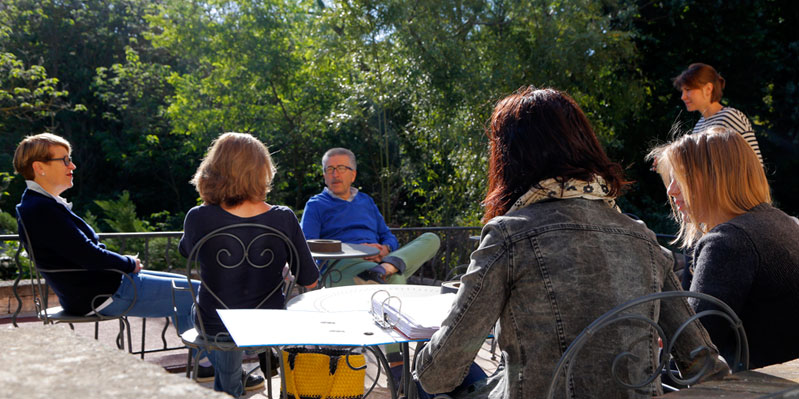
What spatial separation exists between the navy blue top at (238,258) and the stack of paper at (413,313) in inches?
32.7

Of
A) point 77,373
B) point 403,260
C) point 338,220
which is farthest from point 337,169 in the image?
point 77,373

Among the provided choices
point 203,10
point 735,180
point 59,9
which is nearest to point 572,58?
point 735,180

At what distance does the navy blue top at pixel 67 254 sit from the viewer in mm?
3105

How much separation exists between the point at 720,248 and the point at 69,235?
108 inches

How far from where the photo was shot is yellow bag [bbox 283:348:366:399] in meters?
2.20

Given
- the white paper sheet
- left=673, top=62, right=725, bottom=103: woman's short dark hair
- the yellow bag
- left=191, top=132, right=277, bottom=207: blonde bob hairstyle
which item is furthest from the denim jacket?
left=673, top=62, right=725, bottom=103: woman's short dark hair

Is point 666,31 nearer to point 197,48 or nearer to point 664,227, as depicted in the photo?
point 664,227

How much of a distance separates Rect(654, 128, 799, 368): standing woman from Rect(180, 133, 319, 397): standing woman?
1575 millimetres

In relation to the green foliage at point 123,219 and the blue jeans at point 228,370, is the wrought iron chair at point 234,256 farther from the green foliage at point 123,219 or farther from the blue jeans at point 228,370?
the green foliage at point 123,219

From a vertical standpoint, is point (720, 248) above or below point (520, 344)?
above

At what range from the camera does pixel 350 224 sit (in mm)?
4320

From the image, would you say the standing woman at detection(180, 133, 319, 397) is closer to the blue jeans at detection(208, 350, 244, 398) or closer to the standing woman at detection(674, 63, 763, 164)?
the blue jeans at detection(208, 350, 244, 398)

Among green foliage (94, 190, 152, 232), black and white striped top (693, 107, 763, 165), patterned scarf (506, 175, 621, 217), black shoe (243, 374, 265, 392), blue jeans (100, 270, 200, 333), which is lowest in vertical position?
black shoe (243, 374, 265, 392)

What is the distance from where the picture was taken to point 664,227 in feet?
32.6
